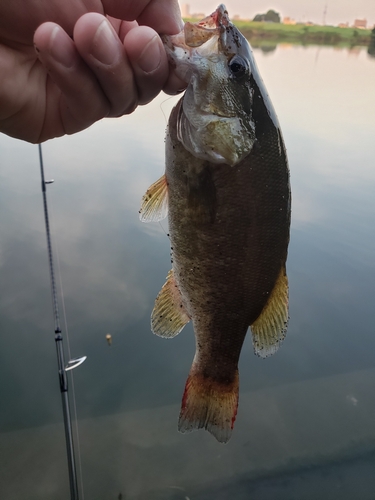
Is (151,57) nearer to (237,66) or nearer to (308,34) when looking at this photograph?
(237,66)

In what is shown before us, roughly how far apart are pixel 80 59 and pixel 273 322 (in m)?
0.84

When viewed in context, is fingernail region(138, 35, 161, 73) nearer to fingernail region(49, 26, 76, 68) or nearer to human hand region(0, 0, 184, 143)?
human hand region(0, 0, 184, 143)

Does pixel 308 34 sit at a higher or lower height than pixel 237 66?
lower

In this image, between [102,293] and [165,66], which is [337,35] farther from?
[165,66]

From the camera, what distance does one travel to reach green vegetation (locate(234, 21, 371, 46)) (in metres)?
10.6

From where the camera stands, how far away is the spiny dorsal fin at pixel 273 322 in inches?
43.1

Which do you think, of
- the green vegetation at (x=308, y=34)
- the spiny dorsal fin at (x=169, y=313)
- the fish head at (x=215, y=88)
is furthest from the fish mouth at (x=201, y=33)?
the green vegetation at (x=308, y=34)

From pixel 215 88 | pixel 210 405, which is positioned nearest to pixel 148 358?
pixel 210 405

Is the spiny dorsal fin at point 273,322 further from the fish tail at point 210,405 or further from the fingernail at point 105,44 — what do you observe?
the fingernail at point 105,44

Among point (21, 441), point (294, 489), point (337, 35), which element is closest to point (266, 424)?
point (294, 489)

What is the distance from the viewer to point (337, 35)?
1154cm

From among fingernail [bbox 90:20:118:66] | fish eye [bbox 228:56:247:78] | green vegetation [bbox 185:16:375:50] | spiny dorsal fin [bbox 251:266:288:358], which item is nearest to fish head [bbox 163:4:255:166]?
fish eye [bbox 228:56:247:78]

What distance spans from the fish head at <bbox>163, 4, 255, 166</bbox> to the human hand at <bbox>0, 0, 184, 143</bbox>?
0.07 m

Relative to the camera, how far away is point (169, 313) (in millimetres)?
1202
